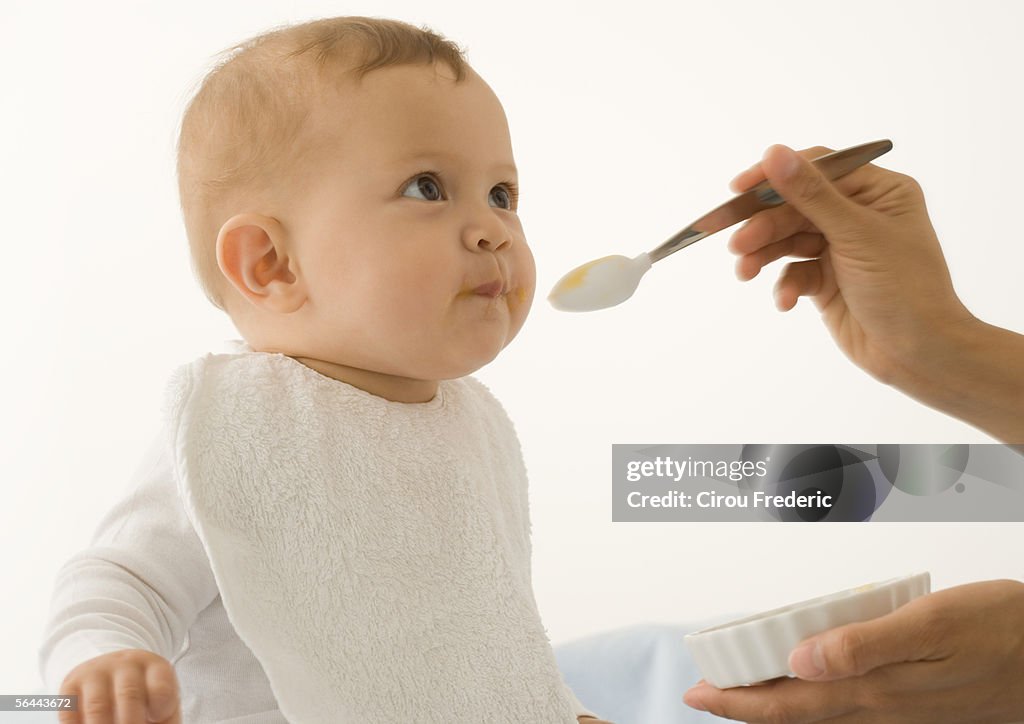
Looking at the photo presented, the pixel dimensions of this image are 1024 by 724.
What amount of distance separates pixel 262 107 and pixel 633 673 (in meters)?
1.06

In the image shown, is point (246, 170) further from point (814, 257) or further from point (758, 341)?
point (758, 341)

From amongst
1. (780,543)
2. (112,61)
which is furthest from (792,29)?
(112,61)

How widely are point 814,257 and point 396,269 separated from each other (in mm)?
561

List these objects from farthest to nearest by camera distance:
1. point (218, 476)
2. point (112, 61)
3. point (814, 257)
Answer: point (112, 61), point (814, 257), point (218, 476)

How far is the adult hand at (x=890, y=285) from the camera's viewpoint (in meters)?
1.12

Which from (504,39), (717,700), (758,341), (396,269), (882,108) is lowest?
(717,700)

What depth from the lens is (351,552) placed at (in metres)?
0.93

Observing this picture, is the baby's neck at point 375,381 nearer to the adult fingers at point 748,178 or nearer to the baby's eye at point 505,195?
the baby's eye at point 505,195

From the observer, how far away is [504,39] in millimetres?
2277

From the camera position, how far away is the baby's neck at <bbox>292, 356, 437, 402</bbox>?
101cm

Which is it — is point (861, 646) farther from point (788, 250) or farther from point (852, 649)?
point (788, 250)
